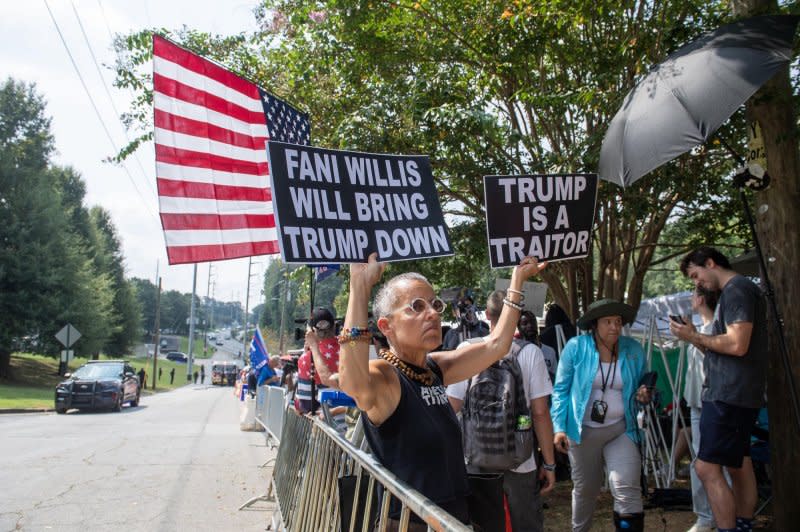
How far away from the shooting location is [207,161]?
614cm

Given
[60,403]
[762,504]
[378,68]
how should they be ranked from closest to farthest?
[762,504]
[378,68]
[60,403]

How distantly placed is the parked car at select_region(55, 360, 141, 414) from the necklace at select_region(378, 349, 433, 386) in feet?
70.4

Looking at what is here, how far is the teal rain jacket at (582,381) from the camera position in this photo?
4.73 m

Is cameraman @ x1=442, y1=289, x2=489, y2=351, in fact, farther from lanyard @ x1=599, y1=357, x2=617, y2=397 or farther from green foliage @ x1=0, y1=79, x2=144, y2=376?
green foliage @ x1=0, y1=79, x2=144, y2=376

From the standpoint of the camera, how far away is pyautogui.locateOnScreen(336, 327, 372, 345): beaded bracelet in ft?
8.43

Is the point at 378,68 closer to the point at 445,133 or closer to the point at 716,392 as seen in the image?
the point at 445,133

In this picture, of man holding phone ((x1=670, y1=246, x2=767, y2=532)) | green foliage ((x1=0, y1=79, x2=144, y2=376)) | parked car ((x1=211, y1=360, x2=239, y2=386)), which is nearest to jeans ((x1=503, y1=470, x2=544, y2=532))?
man holding phone ((x1=670, y1=246, x2=767, y2=532))

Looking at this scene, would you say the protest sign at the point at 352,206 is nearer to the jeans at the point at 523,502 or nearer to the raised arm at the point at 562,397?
the raised arm at the point at 562,397

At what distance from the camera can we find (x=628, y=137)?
496 cm

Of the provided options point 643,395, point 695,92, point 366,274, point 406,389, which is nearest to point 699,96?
point 695,92

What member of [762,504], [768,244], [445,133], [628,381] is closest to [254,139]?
[445,133]

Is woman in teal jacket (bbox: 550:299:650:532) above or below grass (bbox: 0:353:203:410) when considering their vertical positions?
above

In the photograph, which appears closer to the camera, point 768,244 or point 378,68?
point 768,244

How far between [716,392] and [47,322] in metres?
41.7
